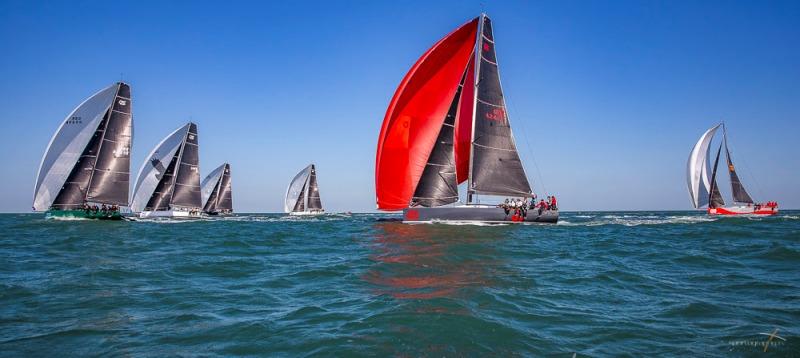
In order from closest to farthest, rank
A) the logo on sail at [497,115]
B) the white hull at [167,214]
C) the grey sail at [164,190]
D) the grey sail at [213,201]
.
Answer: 1. the logo on sail at [497,115]
2. the white hull at [167,214]
3. the grey sail at [164,190]
4. the grey sail at [213,201]

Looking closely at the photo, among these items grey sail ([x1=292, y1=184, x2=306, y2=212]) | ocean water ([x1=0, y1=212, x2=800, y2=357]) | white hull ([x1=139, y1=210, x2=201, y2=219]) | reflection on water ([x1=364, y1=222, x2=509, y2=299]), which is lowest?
ocean water ([x1=0, y1=212, x2=800, y2=357])

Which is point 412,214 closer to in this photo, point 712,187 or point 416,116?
point 416,116

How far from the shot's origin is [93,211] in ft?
126

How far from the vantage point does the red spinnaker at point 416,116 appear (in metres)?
27.5

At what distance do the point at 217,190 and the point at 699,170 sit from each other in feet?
208

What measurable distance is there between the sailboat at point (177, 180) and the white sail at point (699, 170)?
181 feet

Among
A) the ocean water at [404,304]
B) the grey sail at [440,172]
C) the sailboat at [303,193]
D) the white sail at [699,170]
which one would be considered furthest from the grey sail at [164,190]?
the white sail at [699,170]

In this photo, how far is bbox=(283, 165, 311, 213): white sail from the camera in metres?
79.4

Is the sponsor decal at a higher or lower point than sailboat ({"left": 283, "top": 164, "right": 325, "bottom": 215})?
lower

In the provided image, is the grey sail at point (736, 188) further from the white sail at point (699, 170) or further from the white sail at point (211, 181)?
the white sail at point (211, 181)

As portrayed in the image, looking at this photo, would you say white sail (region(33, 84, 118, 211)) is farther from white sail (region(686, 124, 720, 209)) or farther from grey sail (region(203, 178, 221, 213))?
white sail (region(686, 124, 720, 209))

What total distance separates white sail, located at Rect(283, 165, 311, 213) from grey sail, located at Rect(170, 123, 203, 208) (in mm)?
28666

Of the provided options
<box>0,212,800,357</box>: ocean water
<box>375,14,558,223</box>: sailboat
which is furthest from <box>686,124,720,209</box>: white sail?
<box>0,212,800,357</box>: ocean water

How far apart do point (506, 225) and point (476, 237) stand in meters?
9.01
